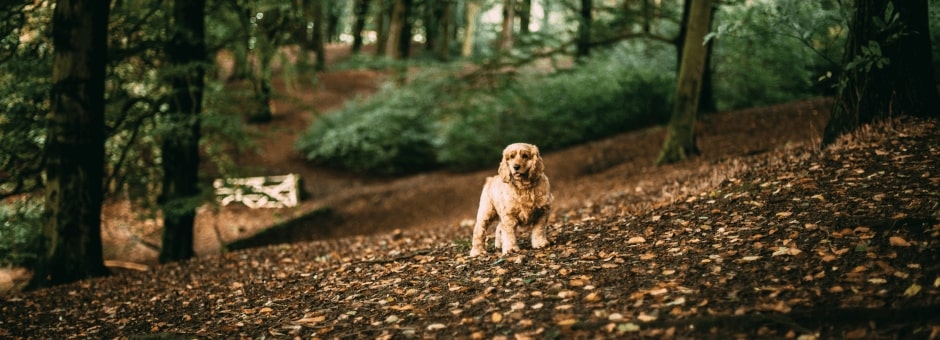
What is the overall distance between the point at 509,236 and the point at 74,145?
6.06 metres

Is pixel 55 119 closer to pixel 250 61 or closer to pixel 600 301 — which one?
pixel 250 61

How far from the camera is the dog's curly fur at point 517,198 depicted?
529 cm

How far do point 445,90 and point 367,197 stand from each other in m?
3.68

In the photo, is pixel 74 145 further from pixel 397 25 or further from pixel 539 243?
pixel 397 25

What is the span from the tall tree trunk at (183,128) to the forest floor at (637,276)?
1753 millimetres


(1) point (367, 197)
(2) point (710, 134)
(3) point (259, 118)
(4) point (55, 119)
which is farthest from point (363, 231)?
(3) point (259, 118)

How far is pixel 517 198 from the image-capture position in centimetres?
546

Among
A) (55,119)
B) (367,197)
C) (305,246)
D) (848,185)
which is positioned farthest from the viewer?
(367,197)

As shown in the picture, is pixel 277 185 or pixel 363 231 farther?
pixel 277 185

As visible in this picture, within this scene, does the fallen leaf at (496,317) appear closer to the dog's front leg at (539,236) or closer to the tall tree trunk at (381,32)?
the dog's front leg at (539,236)

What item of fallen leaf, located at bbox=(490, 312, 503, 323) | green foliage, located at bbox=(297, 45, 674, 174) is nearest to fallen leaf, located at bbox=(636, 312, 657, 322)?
fallen leaf, located at bbox=(490, 312, 503, 323)

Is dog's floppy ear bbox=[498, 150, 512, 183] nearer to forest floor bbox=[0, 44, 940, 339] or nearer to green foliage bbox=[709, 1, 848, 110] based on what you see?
forest floor bbox=[0, 44, 940, 339]

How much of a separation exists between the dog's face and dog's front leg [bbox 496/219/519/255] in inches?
17.6

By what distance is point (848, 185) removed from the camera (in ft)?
19.0
